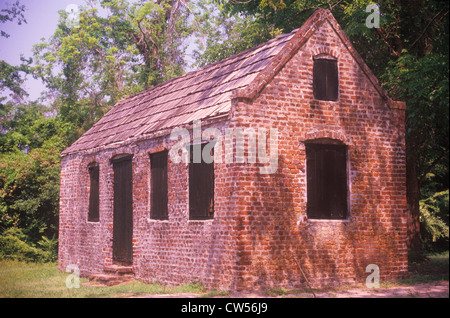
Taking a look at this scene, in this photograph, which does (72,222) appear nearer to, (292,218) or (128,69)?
(292,218)

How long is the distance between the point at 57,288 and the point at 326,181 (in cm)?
723

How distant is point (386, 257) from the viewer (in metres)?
13.3

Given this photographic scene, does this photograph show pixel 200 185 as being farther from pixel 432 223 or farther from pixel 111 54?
pixel 111 54

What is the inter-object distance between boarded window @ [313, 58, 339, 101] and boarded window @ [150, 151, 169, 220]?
439 centimetres

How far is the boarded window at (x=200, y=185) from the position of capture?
41.8ft

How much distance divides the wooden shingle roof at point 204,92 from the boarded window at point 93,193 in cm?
71

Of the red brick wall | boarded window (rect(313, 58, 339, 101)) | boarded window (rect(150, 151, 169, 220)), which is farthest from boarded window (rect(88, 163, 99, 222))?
boarded window (rect(313, 58, 339, 101))

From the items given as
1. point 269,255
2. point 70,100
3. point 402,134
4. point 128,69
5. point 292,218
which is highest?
point 128,69

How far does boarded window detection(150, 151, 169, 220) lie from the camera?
47.5ft

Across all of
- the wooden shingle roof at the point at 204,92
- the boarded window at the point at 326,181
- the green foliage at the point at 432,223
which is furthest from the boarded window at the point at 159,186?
the green foliage at the point at 432,223

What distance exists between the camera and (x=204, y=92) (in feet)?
48.6

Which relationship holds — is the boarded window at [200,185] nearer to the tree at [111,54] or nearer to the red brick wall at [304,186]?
the red brick wall at [304,186]
